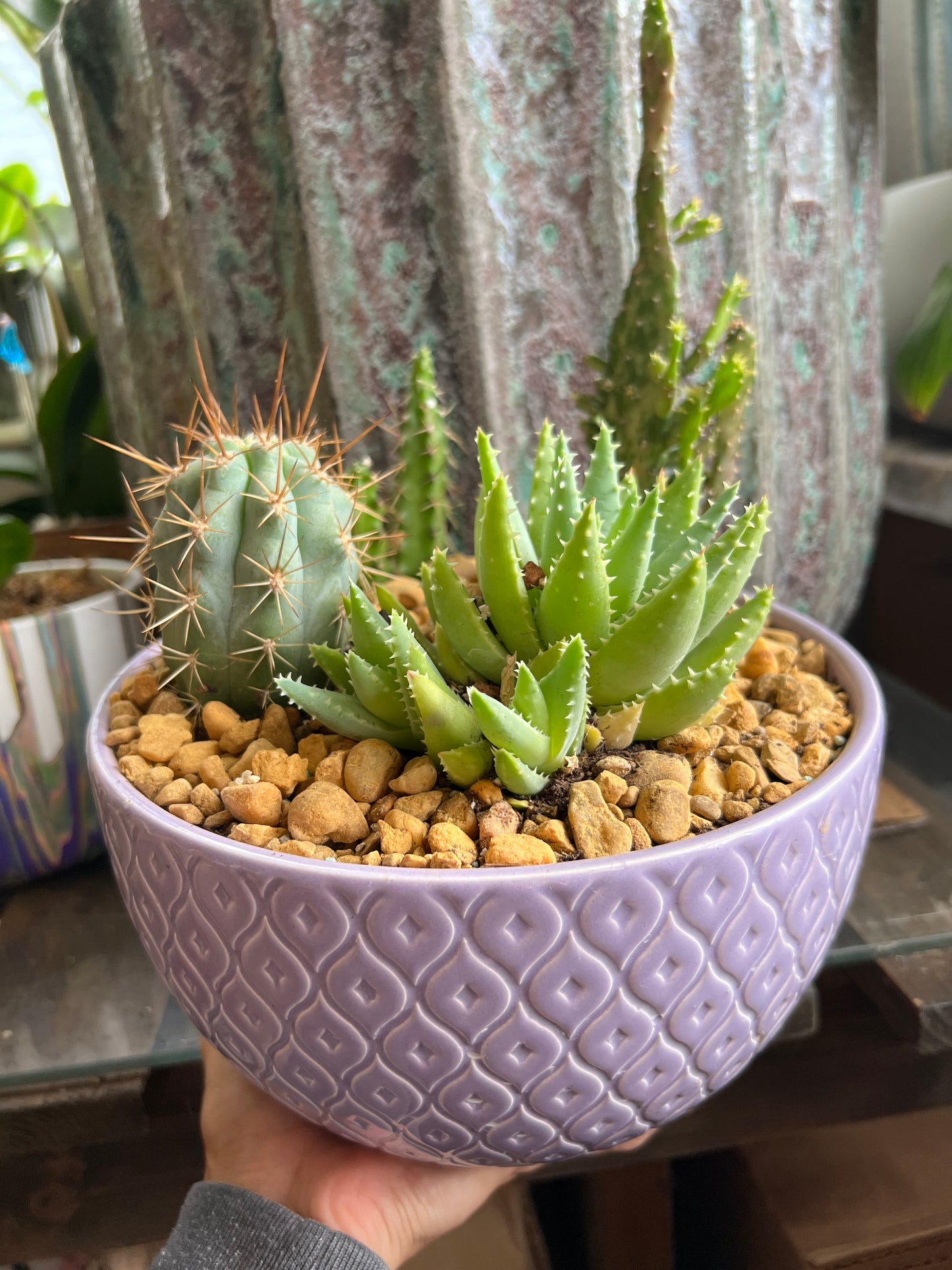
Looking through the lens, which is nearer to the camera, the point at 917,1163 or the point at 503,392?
the point at 917,1163

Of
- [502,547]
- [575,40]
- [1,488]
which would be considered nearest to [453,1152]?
[502,547]

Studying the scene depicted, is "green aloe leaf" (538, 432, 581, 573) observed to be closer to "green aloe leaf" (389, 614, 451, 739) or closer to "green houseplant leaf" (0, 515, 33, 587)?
"green aloe leaf" (389, 614, 451, 739)

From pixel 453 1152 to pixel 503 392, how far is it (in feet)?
1.60

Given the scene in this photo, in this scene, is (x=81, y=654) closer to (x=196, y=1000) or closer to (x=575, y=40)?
(x=196, y=1000)

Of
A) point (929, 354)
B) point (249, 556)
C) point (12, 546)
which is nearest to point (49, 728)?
point (12, 546)

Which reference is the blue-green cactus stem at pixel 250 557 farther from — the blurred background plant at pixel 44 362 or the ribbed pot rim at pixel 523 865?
the blurred background plant at pixel 44 362

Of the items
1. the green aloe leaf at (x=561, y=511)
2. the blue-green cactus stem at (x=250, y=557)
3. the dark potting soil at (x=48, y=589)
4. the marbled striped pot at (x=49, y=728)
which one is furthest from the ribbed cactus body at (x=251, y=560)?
the dark potting soil at (x=48, y=589)

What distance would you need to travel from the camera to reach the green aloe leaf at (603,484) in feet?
1.47

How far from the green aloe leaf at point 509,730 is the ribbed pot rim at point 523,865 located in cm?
5

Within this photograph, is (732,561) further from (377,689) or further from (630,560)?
(377,689)

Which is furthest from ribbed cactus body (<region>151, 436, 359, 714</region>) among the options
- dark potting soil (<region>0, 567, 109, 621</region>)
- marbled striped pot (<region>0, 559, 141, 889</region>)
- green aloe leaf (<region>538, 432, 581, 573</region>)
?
dark potting soil (<region>0, 567, 109, 621</region>)

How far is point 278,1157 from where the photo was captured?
0.49 meters

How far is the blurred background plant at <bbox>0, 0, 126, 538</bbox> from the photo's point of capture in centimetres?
92

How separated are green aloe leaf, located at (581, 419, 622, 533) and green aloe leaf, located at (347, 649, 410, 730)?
0.14 meters
